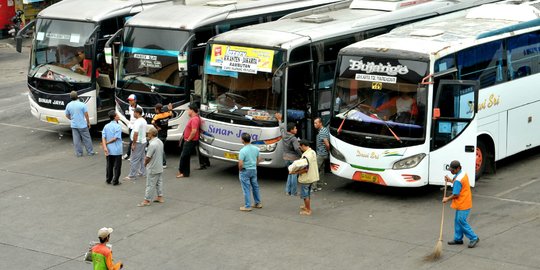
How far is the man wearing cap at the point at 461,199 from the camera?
51.7 ft

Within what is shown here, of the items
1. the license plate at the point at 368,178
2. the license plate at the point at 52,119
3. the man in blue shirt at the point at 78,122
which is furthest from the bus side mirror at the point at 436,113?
the license plate at the point at 52,119

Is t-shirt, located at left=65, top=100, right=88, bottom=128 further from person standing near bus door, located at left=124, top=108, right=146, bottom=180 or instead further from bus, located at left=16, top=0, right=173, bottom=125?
person standing near bus door, located at left=124, top=108, right=146, bottom=180

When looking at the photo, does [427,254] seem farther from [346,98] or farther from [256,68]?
[256,68]

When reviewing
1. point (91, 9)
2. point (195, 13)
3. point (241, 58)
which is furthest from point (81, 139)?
point (241, 58)

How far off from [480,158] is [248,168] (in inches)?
190

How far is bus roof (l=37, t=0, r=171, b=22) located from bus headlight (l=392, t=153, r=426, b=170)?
9.48 meters

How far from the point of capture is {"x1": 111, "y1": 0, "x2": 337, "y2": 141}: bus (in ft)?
74.6

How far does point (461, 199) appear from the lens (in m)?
15.9

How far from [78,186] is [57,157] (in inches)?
114

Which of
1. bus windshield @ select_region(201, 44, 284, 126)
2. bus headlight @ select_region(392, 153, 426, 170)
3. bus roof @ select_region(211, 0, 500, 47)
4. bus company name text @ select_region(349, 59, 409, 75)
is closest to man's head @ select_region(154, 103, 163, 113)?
bus windshield @ select_region(201, 44, 284, 126)

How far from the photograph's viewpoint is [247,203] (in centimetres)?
1895

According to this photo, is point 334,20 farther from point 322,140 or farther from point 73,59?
point 73,59

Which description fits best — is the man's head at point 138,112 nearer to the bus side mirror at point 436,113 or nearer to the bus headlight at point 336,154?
the bus headlight at point 336,154

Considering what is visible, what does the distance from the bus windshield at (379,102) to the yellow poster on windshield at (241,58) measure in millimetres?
1645
